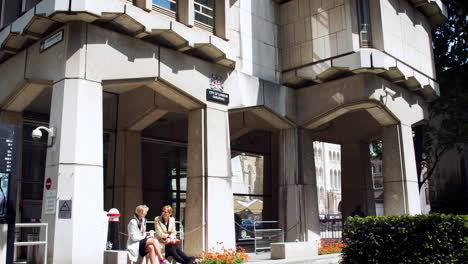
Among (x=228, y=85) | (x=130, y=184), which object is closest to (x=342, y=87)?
(x=228, y=85)

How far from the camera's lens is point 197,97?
46.9ft

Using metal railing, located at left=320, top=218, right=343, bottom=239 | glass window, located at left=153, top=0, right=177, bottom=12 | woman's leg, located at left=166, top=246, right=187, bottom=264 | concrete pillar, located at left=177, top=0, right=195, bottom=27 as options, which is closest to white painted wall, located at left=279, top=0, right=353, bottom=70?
concrete pillar, located at left=177, top=0, right=195, bottom=27

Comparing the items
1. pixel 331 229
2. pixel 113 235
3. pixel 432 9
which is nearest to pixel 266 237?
pixel 113 235

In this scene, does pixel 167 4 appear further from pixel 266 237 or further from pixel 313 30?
pixel 266 237

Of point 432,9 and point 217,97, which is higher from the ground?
point 432,9

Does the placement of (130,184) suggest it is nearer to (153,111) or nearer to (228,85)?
(153,111)

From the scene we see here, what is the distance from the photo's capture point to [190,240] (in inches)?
543

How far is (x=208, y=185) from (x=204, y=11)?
233 inches

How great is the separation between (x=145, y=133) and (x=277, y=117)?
571 centimetres

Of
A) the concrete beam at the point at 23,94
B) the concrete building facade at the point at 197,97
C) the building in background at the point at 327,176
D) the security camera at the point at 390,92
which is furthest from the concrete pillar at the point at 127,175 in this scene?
the building in background at the point at 327,176

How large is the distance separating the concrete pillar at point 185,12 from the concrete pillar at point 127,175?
16.8 feet

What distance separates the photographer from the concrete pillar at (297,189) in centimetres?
1741

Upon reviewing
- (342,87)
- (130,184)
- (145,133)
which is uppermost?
(342,87)

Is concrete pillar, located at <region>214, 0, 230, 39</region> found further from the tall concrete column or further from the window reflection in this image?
the window reflection
